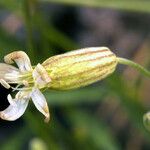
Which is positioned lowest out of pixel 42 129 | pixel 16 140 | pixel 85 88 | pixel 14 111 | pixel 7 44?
pixel 16 140

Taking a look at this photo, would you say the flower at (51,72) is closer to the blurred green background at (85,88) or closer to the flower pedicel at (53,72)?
the flower pedicel at (53,72)

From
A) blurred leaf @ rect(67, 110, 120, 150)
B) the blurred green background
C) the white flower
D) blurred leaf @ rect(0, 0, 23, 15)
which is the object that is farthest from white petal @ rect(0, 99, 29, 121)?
blurred leaf @ rect(67, 110, 120, 150)

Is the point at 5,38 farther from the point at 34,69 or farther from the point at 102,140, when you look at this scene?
the point at 34,69

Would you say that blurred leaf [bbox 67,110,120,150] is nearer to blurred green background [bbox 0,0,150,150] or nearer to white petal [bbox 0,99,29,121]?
blurred green background [bbox 0,0,150,150]

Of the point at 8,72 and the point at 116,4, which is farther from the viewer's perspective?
the point at 116,4

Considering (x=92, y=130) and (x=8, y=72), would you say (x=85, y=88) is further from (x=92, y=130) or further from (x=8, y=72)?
(x=8, y=72)

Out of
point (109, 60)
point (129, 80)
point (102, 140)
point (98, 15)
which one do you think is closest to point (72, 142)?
point (102, 140)

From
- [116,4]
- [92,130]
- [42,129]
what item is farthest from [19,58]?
[92,130]
